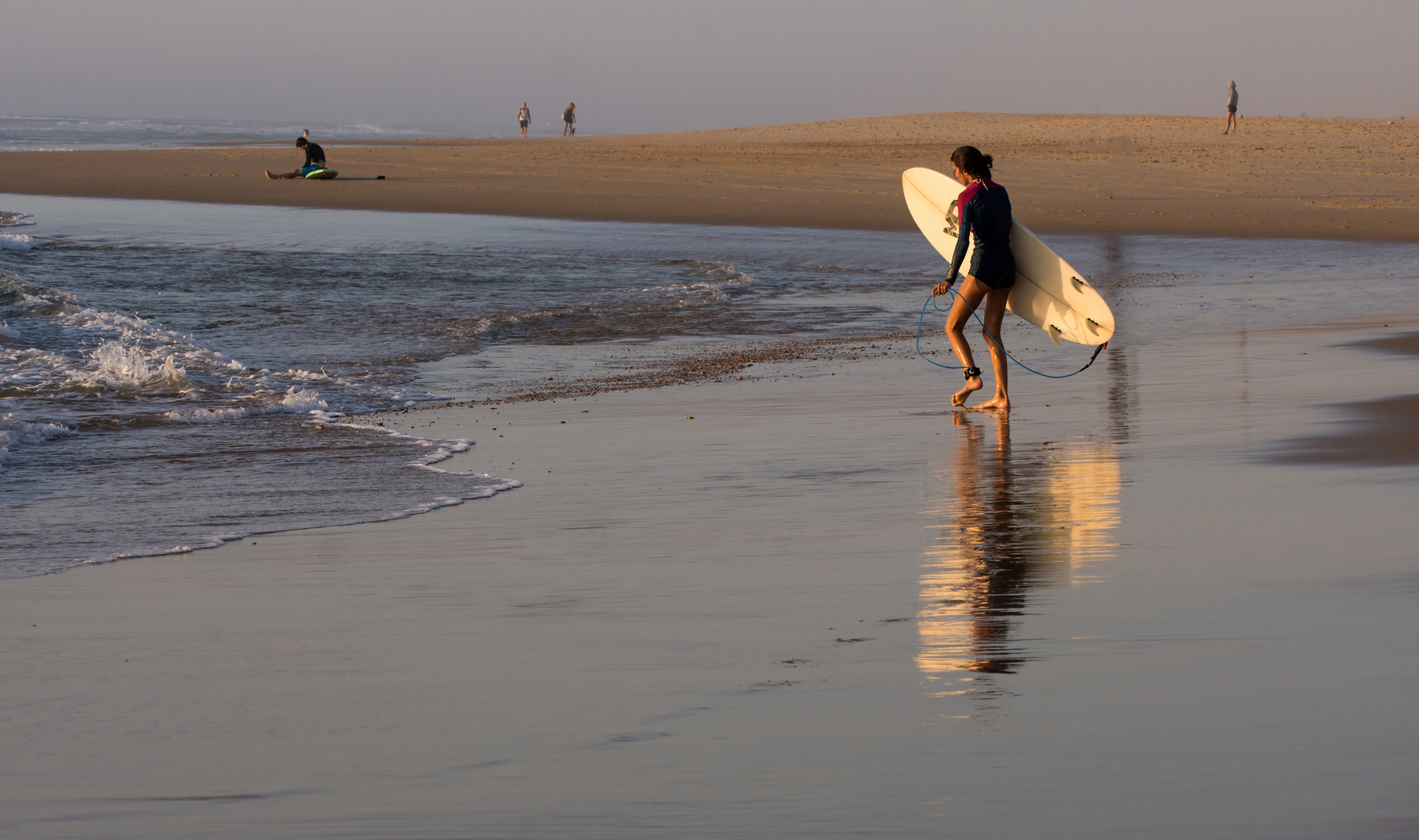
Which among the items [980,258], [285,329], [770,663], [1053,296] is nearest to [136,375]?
[285,329]

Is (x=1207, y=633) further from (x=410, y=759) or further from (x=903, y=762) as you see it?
(x=410, y=759)

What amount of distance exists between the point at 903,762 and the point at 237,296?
12.4 m

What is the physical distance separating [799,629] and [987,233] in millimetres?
4709

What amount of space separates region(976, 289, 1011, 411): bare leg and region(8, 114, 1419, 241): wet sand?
12.5m

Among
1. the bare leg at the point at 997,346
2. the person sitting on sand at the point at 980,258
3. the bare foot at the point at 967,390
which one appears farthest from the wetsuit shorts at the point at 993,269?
the bare foot at the point at 967,390

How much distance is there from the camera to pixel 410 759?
3031 mm

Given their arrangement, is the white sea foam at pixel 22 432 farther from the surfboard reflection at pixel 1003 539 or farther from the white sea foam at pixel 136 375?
the surfboard reflection at pixel 1003 539

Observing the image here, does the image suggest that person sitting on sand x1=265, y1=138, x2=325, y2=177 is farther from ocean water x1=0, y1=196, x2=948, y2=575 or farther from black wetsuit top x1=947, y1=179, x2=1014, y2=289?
black wetsuit top x1=947, y1=179, x2=1014, y2=289

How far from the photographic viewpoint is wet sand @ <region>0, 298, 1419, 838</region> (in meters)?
2.76

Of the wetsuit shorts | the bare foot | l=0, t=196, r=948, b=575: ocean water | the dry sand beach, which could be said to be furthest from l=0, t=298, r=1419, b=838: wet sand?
the wetsuit shorts

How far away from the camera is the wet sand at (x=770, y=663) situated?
2.76 m

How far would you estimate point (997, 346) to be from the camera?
25.8ft

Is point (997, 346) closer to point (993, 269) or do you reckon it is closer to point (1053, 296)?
point (993, 269)

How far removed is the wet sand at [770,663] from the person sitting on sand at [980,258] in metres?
1.64
